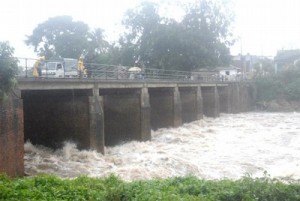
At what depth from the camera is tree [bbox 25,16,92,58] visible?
5569 centimetres

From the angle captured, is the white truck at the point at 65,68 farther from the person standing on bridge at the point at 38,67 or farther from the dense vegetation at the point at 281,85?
the dense vegetation at the point at 281,85

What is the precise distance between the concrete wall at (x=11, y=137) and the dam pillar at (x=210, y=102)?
3097 centimetres

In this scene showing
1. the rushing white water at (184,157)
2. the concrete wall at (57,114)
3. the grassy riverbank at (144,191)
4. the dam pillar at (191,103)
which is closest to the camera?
the grassy riverbank at (144,191)

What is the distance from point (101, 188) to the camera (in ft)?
36.3

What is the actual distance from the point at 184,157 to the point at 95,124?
208 inches

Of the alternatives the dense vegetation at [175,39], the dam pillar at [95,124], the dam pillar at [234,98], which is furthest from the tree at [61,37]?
the dam pillar at [95,124]

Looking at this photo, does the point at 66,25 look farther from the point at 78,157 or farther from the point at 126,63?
the point at 78,157

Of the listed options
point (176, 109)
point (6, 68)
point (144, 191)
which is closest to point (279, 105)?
point (176, 109)

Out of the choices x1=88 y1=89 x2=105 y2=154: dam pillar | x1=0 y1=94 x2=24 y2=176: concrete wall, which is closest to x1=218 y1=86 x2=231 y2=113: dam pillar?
→ x1=88 y1=89 x2=105 y2=154: dam pillar

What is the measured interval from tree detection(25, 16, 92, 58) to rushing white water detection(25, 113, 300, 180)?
28056 mm

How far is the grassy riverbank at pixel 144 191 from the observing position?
9.52 meters

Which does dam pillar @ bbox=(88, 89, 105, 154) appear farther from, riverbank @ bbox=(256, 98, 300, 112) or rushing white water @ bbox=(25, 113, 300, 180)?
riverbank @ bbox=(256, 98, 300, 112)

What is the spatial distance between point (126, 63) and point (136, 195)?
4262cm

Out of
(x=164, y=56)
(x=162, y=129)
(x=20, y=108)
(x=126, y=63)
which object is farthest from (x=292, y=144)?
(x=126, y=63)
